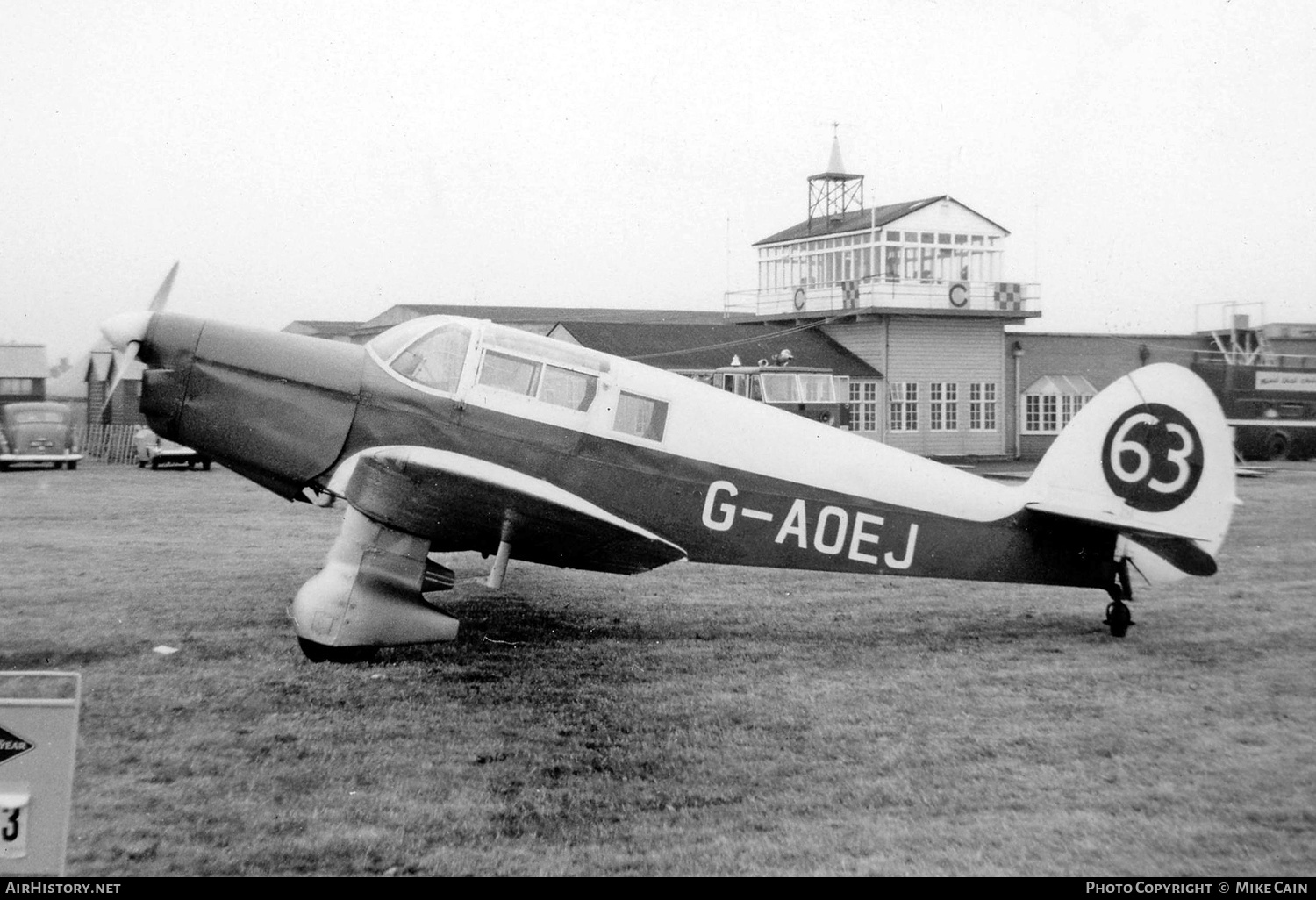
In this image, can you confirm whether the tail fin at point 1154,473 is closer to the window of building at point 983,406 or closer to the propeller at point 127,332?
the propeller at point 127,332

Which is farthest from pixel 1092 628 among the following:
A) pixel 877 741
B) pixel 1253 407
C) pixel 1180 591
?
pixel 1253 407

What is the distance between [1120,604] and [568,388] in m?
4.13

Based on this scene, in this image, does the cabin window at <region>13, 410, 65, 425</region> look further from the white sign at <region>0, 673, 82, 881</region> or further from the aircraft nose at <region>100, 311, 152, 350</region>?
the white sign at <region>0, 673, 82, 881</region>

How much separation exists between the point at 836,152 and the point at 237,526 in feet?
90.0

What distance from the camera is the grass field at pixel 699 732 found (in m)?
3.84

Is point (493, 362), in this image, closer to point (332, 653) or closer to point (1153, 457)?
point (332, 653)

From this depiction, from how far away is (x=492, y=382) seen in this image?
281 inches

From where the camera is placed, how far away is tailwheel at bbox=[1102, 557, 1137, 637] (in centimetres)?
754

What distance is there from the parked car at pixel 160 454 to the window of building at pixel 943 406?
66.9 ft

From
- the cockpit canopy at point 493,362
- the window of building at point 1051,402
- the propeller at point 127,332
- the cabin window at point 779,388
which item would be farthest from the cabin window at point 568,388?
the window of building at point 1051,402

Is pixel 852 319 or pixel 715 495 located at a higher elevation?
pixel 852 319

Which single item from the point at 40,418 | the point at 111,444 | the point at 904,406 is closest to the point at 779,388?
the point at 904,406

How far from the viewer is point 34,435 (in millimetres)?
25750
